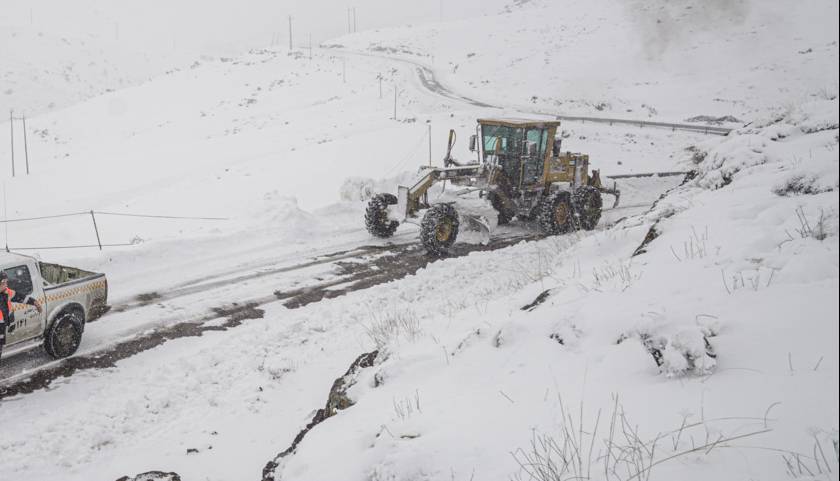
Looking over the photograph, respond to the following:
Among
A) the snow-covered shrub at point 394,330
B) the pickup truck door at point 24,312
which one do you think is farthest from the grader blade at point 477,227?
the pickup truck door at point 24,312

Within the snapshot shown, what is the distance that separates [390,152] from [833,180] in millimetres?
24884

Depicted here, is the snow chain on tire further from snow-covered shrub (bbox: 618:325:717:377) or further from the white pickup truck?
snow-covered shrub (bbox: 618:325:717:377)

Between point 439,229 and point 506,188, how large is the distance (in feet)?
8.55

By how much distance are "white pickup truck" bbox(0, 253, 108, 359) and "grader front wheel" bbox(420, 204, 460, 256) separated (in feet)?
22.1

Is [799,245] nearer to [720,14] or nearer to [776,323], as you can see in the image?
[776,323]

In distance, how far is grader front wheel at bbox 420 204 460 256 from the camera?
12.6m

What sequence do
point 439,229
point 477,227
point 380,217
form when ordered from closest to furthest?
point 439,229 → point 380,217 → point 477,227

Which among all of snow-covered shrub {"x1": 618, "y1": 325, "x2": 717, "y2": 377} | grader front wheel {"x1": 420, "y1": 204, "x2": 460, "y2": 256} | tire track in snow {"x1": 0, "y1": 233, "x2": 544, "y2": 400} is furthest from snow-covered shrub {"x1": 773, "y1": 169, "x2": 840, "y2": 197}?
grader front wheel {"x1": 420, "y1": 204, "x2": 460, "y2": 256}

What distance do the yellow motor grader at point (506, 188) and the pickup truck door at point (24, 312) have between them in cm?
744

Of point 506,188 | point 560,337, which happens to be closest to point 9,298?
point 560,337

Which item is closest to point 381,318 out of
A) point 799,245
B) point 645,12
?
point 645,12

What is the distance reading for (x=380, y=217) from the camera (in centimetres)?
1408

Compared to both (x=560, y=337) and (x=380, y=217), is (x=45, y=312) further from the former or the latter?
(x=380, y=217)

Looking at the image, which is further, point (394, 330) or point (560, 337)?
point (394, 330)
